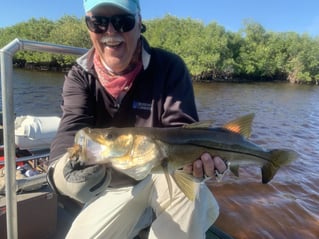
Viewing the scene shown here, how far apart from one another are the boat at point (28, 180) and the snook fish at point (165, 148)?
588mm

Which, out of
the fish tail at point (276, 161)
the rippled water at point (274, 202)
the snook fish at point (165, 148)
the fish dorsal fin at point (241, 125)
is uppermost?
the fish dorsal fin at point (241, 125)

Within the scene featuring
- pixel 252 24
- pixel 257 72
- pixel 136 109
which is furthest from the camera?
pixel 252 24

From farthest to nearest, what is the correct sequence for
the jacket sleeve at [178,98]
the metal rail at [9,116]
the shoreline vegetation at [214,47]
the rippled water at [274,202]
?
the shoreline vegetation at [214,47], the rippled water at [274,202], the jacket sleeve at [178,98], the metal rail at [9,116]

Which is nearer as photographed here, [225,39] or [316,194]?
[316,194]

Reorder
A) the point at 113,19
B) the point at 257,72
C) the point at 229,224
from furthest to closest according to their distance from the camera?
the point at 257,72
the point at 229,224
the point at 113,19

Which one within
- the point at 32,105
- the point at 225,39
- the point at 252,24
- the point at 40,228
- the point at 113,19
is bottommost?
the point at 32,105

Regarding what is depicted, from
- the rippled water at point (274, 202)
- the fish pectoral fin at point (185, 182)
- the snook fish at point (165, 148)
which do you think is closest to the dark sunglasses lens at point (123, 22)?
the snook fish at point (165, 148)

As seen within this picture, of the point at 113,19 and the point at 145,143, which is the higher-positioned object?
the point at 113,19

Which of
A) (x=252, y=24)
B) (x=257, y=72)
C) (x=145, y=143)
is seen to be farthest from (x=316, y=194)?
(x=252, y=24)

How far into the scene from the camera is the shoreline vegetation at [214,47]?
55688 millimetres

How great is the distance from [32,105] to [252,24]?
6141 centimetres

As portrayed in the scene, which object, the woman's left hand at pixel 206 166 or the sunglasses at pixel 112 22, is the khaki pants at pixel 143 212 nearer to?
the woman's left hand at pixel 206 166

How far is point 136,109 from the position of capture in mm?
2844

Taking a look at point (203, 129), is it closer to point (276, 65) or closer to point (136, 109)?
point (136, 109)
